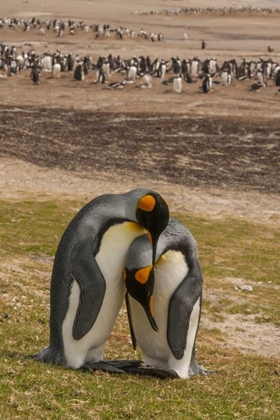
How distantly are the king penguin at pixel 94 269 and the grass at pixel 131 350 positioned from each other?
0.96 ft

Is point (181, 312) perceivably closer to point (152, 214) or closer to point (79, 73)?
point (152, 214)

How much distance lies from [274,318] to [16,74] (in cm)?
3031

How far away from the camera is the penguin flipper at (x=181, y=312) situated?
246 inches

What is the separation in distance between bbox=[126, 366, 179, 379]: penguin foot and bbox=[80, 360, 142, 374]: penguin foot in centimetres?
4

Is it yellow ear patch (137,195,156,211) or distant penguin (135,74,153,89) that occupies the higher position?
yellow ear patch (137,195,156,211)

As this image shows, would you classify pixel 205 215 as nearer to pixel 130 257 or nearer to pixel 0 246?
pixel 0 246

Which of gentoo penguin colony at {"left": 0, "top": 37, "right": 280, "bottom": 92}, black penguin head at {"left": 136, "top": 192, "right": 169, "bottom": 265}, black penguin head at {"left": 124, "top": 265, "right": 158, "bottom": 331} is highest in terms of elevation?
black penguin head at {"left": 136, "top": 192, "right": 169, "bottom": 265}

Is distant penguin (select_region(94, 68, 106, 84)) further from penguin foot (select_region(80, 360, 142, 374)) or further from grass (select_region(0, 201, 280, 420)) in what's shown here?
penguin foot (select_region(80, 360, 142, 374))

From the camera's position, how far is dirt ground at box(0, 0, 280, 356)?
18219 mm

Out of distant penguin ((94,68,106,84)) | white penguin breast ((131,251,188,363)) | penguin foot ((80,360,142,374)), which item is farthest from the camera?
distant penguin ((94,68,106,84))

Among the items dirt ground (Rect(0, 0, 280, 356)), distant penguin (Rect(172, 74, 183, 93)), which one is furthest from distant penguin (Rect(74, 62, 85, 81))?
distant penguin (Rect(172, 74, 183, 93))

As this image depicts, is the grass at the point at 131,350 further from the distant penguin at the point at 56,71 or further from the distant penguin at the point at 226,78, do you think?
the distant penguin at the point at 56,71

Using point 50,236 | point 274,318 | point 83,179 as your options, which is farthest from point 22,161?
point 274,318

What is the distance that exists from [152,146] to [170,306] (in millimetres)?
17163
